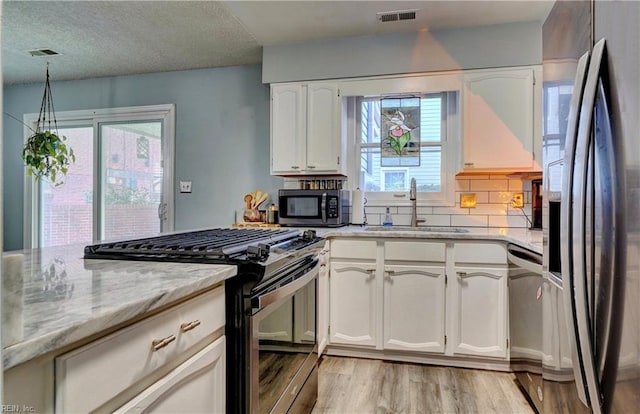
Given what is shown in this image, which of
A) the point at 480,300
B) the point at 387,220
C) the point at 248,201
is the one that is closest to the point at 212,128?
the point at 248,201

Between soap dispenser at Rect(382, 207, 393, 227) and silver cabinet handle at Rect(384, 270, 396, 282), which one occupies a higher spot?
soap dispenser at Rect(382, 207, 393, 227)

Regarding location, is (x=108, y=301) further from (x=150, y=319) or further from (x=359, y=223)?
(x=359, y=223)

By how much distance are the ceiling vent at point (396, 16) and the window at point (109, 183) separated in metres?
2.27

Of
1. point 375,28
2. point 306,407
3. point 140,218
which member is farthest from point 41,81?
point 306,407

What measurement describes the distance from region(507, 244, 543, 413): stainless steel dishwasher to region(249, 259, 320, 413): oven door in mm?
1065

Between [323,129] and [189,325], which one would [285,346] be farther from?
[323,129]

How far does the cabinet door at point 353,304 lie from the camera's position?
260 cm

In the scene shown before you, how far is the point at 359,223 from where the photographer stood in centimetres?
319

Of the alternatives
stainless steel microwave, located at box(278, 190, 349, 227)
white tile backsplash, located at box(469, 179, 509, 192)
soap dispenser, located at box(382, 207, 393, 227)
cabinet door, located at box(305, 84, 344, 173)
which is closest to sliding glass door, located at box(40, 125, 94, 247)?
stainless steel microwave, located at box(278, 190, 349, 227)

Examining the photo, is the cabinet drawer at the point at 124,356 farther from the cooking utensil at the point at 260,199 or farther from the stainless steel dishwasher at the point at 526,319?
the cooking utensil at the point at 260,199

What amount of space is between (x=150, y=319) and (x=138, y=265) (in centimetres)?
40

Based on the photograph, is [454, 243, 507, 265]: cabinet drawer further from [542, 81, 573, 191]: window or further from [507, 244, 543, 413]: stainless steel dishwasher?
[542, 81, 573, 191]: window

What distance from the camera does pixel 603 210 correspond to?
760mm

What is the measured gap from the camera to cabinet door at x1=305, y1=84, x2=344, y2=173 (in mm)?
3051
